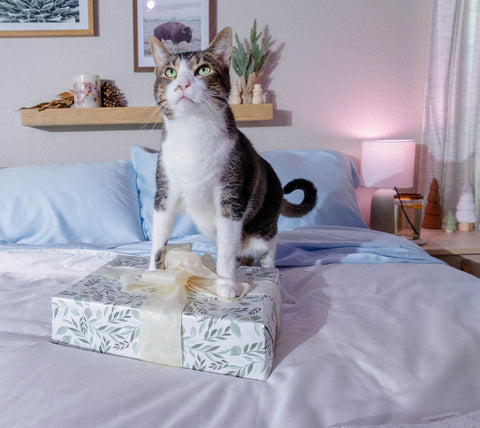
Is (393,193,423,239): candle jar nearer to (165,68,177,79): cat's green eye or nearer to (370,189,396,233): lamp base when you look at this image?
(370,189,396,233): lamp base

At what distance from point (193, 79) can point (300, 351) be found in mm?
530

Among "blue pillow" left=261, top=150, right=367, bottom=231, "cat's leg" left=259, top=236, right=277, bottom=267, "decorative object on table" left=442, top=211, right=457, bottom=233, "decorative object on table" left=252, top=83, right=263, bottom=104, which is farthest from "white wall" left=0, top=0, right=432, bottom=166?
"cat's leg" left=259, top=236, right=277, bottom=267

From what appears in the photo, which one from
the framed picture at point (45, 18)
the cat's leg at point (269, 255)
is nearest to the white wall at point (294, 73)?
the framed picture at point (45, 18)

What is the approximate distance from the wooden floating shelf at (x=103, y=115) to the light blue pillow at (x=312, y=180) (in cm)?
22

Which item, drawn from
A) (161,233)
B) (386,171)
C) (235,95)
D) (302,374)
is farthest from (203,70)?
(386,171)

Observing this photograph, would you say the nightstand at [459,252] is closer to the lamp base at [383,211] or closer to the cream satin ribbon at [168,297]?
the lamp base at [383,211]

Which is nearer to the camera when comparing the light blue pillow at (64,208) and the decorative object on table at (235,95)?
the light blue pillow at (64,208)

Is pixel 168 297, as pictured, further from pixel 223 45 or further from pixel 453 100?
pixel 453 100

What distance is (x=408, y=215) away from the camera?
6.36 feet

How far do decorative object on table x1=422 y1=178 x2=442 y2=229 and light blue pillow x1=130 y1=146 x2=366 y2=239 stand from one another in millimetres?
584

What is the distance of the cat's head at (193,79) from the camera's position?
719 millimetres

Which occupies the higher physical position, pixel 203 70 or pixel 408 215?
pixel 203 70

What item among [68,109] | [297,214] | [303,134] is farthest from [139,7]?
[297,214]

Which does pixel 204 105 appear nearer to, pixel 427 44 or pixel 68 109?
pixel 68 109
